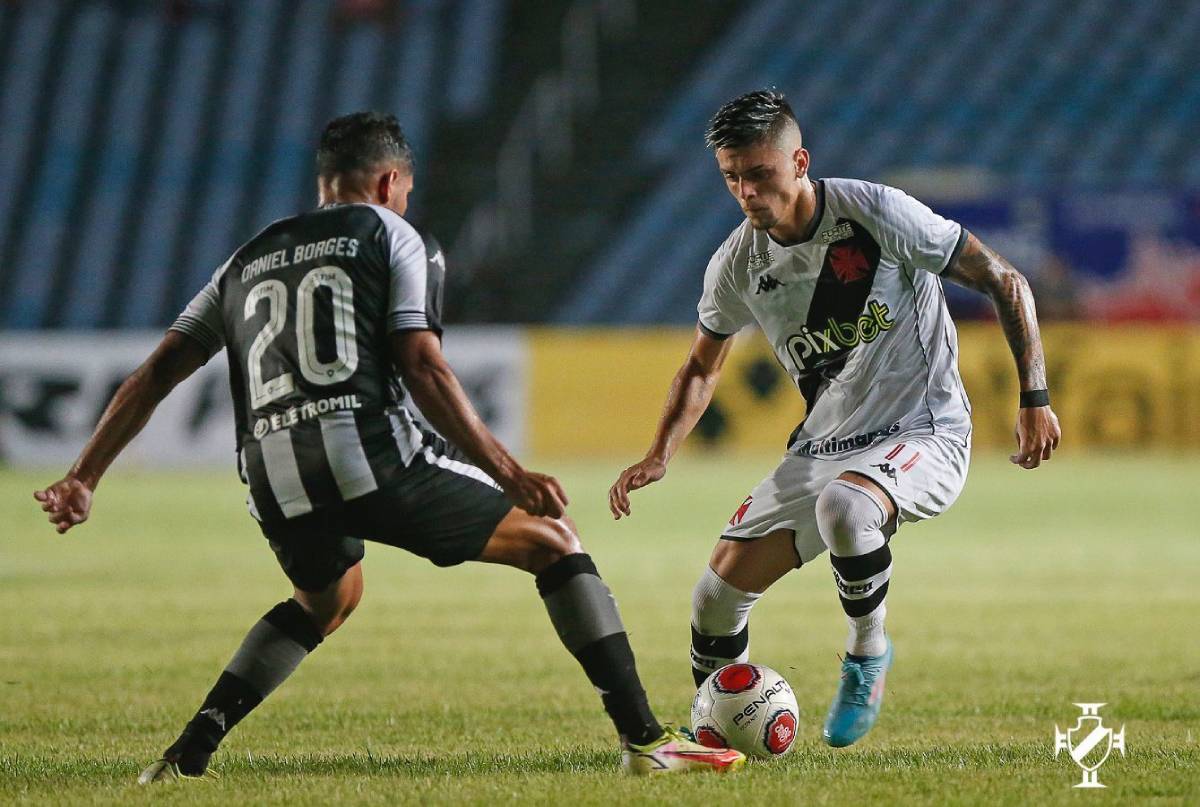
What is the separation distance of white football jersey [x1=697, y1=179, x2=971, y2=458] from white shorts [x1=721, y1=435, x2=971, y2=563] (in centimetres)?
7

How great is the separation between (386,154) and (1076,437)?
19.0 meters

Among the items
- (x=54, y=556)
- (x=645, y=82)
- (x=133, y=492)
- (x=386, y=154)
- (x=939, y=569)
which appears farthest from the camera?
(x=645, y=82)

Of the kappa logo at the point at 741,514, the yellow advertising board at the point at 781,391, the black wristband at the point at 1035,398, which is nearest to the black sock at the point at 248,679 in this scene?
the kappa logo at the point at 741,514

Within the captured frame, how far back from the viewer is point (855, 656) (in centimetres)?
589

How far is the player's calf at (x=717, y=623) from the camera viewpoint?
6.06 meters

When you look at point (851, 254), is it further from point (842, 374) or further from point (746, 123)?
point (746, 123)

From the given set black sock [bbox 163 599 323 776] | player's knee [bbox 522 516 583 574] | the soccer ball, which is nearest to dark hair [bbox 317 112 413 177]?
player's knee [bbox 522 516 583 574]

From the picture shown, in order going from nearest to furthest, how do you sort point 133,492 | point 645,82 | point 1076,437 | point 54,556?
1. point 54,556
2. point 133,492
3. point 1076,437
4. point 645,82

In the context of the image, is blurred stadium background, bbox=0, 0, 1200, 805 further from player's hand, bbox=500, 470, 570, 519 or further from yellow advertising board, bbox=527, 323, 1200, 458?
player's hand, bbox=500, 470, 570, 519

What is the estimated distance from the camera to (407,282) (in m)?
4.97

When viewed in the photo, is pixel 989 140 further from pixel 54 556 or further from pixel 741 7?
pixel 54 556

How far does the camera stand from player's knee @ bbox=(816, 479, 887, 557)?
561 centimetres

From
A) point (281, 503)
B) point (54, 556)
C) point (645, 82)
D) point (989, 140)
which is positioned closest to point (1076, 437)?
point (989, 140)

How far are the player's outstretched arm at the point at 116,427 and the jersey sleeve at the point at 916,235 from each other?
7.68 ft
